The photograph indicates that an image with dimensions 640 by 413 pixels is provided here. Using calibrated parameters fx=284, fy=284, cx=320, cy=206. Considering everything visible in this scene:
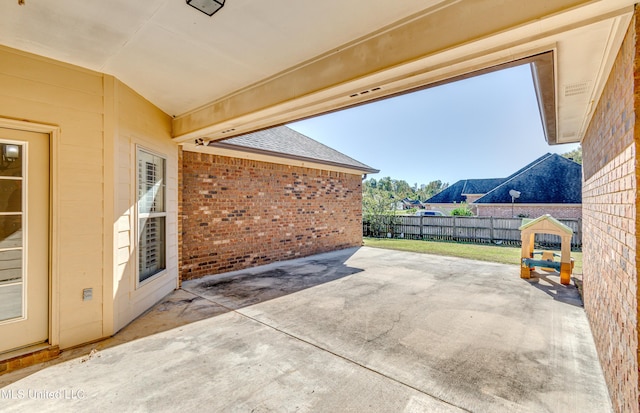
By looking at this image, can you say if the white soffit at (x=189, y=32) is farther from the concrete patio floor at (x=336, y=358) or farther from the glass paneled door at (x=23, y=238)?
the concrete patio floor at (x=336, y=358)

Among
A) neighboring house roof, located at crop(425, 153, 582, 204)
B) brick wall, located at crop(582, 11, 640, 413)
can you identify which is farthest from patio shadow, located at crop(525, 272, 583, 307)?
neighboring house roof, located at crop(425, 153, 582, 204)

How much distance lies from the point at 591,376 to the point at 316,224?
7529mm

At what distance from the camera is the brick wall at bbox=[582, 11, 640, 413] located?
1.77m

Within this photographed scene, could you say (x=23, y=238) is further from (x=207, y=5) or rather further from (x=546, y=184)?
(x=546, y=184)

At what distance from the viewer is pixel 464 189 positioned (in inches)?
1268

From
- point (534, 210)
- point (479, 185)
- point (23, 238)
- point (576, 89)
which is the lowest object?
point (23, 238)

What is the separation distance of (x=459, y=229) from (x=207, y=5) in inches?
593

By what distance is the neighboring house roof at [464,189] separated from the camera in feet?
101

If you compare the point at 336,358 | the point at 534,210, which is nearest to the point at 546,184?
the point at 534,210

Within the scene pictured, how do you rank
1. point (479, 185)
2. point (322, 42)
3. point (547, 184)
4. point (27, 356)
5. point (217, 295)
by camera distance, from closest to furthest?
point (322, 42)
point (27, 356)
point (217, 295)
point (547, 184)
point (479, 185)

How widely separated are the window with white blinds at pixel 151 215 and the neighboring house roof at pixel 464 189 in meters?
32.0

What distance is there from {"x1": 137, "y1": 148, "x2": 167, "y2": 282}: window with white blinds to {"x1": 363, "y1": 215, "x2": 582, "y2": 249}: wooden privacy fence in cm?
1263

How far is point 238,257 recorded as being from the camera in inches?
290

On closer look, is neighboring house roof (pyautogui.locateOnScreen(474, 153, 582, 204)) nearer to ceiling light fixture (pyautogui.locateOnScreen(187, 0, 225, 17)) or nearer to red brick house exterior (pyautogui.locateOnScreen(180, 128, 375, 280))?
red brick house exterior (pyautogui.locateOnScreen(180, 128, 375, 280))
